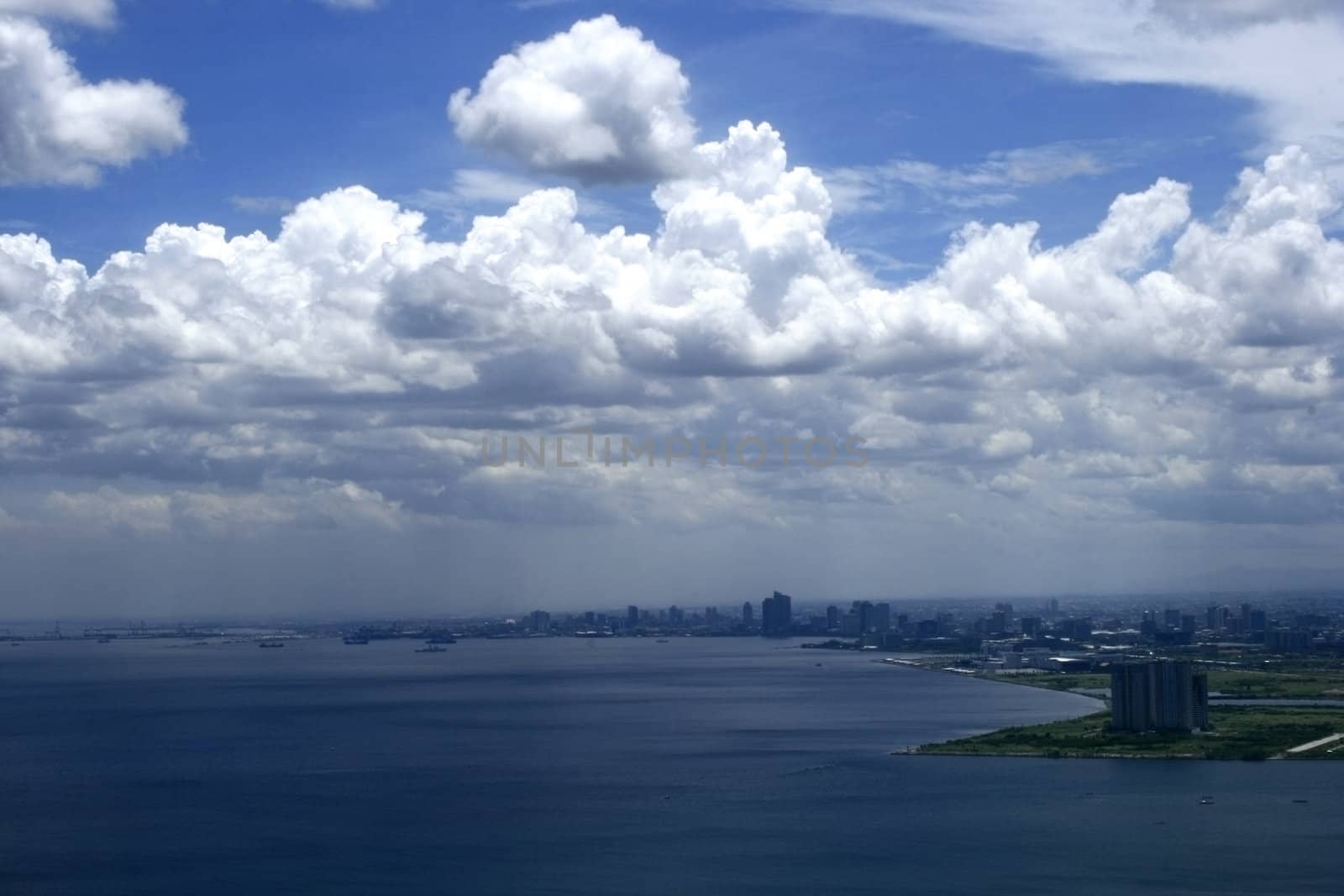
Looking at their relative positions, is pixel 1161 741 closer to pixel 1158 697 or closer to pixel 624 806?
pixel 1158 697

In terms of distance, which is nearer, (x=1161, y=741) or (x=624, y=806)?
(x=624, y=806)

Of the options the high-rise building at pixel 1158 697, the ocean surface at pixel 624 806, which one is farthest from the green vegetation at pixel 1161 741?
the ocean surface at pixel 624 806

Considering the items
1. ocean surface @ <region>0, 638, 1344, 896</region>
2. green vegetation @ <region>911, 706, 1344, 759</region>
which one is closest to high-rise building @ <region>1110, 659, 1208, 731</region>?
green vegetation @ <region>911, 706, 1344, 759</region>

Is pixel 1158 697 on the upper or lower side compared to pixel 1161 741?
upper

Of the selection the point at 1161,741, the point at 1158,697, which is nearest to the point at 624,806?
the point at 1161,741

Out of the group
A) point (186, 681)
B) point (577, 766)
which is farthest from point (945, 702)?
point (186, 681)

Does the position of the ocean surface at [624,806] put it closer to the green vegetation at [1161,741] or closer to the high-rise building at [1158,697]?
the green vegetation at [1161,741]

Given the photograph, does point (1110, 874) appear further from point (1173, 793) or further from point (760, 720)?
point (760, 720)
